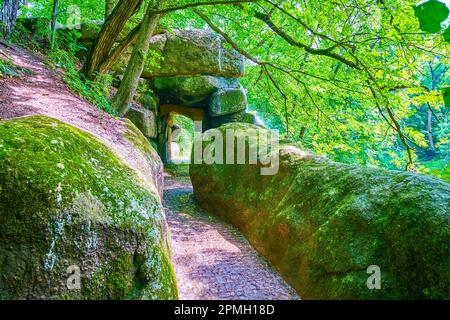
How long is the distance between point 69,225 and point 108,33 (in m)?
6.08

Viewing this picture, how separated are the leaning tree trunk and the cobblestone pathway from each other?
6109mm

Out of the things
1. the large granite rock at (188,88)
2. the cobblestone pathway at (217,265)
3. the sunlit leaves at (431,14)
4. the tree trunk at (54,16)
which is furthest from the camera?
the large granite rock at (188,88)

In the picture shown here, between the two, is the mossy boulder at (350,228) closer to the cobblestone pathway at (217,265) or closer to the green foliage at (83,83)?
the cobblestone pathway at (217,265)

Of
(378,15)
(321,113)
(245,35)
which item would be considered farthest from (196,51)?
(378,15)

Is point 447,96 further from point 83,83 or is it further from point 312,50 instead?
point 83,83

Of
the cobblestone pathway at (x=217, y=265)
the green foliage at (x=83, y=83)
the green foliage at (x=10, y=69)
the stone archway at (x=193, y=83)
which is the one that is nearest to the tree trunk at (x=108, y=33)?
the green foliage at (x=83, y=83)

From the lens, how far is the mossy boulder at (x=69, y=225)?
6.30ft

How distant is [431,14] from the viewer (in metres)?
0.61

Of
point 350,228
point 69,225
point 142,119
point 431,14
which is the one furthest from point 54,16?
point 431,14

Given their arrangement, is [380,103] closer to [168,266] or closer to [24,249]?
[168,266]

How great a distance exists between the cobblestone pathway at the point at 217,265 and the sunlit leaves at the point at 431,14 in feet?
11.1

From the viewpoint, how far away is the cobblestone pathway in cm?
359

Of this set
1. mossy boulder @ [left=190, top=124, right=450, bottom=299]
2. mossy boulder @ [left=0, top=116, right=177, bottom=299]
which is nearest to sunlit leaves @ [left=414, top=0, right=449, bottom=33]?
mossy boulder @ [left=0, top=116, right=177, bottom=299]

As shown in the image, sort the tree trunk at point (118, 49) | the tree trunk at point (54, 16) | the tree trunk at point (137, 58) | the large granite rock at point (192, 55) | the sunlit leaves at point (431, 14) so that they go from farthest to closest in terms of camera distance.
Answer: the large granite rock at point (192, 55)
the tree trunk at point (54, 16)
the tree trunk at point (118, 49)
the tree trunk at point (137, 58)
the sunlit leaves at point (431, 14)
